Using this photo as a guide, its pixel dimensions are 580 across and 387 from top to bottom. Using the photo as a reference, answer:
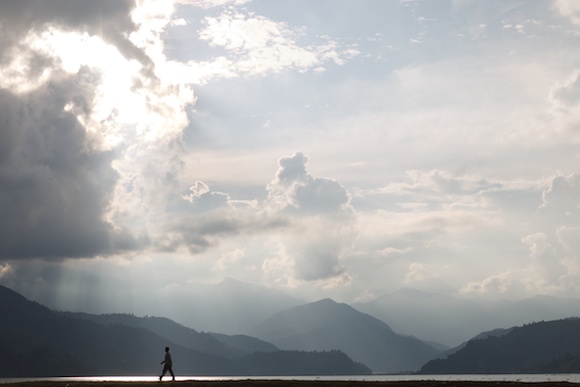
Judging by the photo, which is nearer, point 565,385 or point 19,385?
point 565,385

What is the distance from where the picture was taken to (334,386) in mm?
50125

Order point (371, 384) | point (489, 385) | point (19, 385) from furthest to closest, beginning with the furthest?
point (19, 385) < point (371, 384) < point (489, 385)

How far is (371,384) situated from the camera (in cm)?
5109

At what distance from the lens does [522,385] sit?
48000mm

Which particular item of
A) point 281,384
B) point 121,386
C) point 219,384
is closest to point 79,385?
point 121,386

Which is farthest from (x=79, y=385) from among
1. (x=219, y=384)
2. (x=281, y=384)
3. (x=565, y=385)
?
(x=565, y=385)

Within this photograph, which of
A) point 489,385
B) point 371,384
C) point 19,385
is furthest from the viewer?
point 19,385

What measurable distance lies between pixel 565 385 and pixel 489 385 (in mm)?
6138

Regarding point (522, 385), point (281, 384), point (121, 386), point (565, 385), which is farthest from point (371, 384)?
point (121, 386)

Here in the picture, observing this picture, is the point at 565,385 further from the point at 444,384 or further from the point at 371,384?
the point at 371,384

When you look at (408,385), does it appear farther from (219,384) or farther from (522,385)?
(219,384)

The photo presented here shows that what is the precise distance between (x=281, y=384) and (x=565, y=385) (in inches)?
889

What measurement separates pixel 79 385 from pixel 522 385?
3693 centimetres

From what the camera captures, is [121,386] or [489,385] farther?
[121,386]
